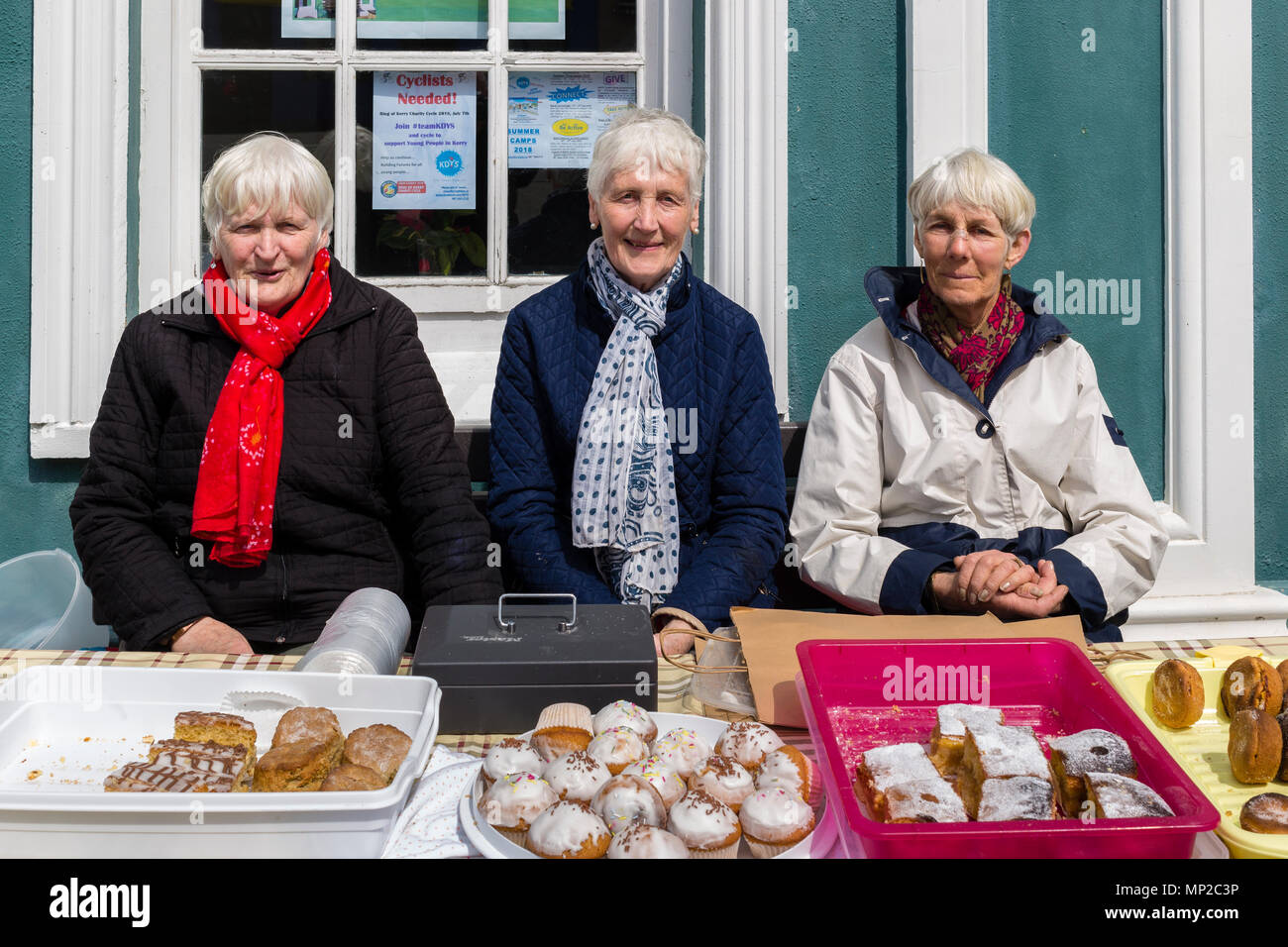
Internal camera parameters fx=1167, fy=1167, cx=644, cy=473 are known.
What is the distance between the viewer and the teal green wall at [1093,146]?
325 cm

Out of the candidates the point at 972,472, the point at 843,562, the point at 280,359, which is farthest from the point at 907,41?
the point at 280,359

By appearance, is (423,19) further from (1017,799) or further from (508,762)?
(1017,799)

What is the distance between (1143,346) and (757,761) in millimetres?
2431

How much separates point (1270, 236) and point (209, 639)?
9.97ft

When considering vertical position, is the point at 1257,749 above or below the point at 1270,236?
below

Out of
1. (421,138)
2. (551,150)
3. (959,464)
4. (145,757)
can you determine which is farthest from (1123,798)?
(421,138)

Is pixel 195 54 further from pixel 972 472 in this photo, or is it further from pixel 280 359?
pixel 972 472

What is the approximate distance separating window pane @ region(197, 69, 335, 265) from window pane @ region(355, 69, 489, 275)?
102 mm

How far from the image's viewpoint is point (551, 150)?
344 cm

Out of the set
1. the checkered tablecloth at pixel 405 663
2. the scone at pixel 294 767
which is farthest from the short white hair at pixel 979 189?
the scone at pixel 294 767

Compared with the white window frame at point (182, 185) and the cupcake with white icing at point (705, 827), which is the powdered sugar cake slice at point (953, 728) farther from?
the white window frame at point (182, 185)

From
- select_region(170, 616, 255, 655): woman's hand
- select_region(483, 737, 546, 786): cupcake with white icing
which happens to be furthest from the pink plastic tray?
select_region(170, 616, 255, 655): woman's hand

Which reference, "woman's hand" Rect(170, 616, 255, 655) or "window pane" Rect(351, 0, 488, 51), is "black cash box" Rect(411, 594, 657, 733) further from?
"window pane" Rect(351, 0, 488, 51)

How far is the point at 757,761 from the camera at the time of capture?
1.42 m
